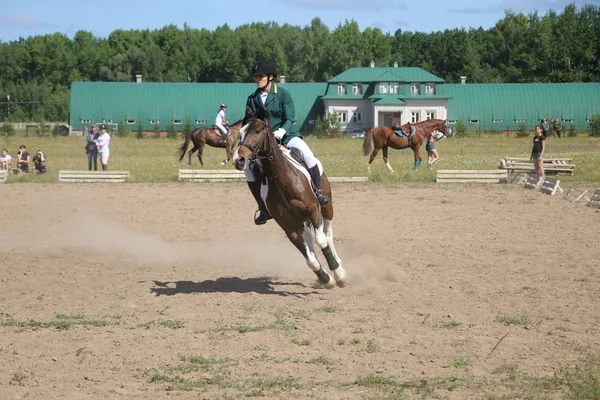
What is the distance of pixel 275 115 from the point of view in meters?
11.6

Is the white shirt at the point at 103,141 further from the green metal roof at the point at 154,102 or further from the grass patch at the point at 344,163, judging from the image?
the green metal roof at the point at 154,102

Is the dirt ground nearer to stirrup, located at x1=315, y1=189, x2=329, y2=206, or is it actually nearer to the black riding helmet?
stirrup, located at x1=315, y1=189, x2=329, y2=206

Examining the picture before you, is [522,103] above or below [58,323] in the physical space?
above

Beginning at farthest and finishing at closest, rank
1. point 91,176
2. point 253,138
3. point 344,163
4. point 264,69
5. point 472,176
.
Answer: point 344,163 < point 91,176 < point 472,176 < point 264,69 < point 253,138

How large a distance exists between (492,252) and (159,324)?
687cm

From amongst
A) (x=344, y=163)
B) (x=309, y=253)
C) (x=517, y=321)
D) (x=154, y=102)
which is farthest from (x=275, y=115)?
(x=154, y=102)

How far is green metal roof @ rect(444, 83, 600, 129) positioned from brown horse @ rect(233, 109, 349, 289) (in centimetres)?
7155

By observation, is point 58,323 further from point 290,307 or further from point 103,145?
point 103,145

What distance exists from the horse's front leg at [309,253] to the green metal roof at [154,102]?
2646 inches

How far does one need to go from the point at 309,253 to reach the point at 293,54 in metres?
109

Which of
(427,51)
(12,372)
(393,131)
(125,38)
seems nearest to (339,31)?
(427,51)

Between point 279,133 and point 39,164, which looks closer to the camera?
point 279,133

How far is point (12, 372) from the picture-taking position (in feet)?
25.5

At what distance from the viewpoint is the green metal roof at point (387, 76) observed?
83.1m
